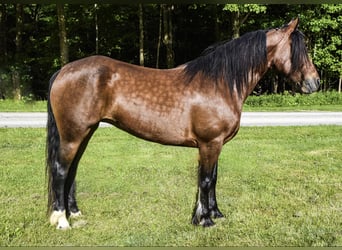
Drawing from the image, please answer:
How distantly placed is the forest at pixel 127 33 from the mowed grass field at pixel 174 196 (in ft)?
39.8

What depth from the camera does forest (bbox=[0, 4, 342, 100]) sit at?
65.7ft

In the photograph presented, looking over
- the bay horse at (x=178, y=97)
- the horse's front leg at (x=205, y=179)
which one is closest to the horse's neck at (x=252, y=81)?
the bay horse at (x=178, y=97)

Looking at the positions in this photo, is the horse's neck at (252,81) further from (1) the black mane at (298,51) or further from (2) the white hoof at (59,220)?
(2) the white hoof at (59,220)

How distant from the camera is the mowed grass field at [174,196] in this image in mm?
3943

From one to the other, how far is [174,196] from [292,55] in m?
2.45

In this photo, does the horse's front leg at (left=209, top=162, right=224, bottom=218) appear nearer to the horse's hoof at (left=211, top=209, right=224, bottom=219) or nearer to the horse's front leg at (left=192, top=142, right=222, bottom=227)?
the horse's hoof at (left=211, top=209, right=224, bottom=219)

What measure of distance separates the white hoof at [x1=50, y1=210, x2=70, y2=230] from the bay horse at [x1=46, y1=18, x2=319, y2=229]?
1 cm

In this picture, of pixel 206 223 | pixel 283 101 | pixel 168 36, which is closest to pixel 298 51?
pixel 206 223

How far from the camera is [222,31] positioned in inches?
982

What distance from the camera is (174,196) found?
5.20m

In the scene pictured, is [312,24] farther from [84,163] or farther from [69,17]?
[84,163]

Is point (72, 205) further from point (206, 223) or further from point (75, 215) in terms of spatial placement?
point (206, 223)

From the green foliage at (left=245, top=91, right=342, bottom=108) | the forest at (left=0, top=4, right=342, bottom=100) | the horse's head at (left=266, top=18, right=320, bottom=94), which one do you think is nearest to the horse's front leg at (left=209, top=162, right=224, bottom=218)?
the horse's head at (left=266, top=18, right=320, bottom=94)

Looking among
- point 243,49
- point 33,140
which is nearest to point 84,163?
point 33,140
